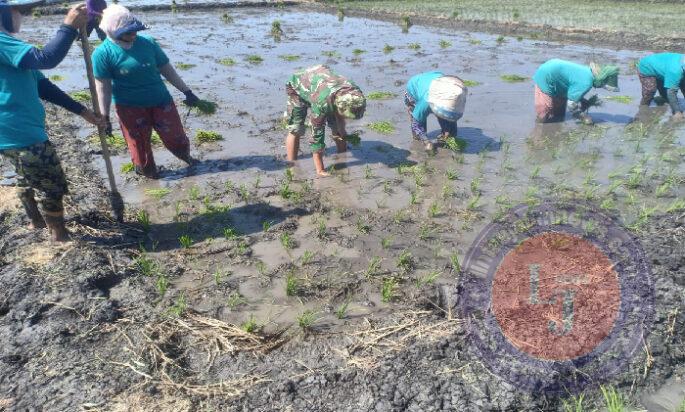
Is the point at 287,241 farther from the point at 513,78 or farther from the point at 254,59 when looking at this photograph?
the point at 254,59

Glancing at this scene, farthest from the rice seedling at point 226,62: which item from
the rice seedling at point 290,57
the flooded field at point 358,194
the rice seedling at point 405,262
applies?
the rice seedling at point 405,262

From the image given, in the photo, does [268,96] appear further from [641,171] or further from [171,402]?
[171,402]

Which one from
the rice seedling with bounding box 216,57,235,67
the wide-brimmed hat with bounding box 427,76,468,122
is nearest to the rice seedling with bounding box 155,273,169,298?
the wide-brimmed hat with bounding box 427,76,468,122

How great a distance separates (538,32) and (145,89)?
12.1 meters

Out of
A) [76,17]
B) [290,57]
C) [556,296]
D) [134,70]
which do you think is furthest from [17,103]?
[290,57]

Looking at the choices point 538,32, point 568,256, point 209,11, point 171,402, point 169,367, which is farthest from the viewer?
point 209,11

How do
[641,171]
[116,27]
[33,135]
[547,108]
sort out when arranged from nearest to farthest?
[33,135] → [116,27] → [641,171] → [547,108]

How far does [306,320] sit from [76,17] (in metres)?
2.49

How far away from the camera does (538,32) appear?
1362cm

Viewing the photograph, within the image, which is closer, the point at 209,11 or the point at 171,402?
the point at 171,402

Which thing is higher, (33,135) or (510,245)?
(33,135)

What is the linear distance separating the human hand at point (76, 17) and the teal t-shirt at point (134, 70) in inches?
44.4

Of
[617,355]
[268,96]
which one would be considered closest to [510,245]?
[617,355]

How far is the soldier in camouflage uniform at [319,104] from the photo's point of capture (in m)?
4.50
